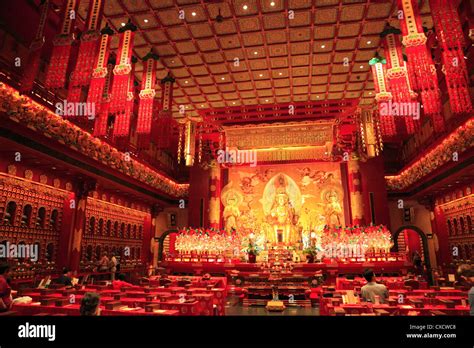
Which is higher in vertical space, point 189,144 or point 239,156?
point 239,156

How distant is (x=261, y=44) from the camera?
32.7 feet

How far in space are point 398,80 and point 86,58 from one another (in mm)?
7514

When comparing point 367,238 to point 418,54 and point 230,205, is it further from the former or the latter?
point 230,205

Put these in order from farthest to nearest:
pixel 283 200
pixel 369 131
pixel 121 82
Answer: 1. pixel 283 200
2. pixel 369 131
3. pixel 121 82

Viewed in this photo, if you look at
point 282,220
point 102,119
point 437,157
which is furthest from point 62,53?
point 437,157

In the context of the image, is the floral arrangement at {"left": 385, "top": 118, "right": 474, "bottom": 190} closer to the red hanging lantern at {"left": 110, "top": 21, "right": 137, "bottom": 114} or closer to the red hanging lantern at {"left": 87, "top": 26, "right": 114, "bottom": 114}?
the red hanging lantern at {"left": 110, "top": 21, "right": 137, "bottom": 114}

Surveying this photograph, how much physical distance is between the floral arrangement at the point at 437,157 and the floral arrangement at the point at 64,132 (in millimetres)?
11876

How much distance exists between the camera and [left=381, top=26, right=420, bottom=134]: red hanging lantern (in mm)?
7590

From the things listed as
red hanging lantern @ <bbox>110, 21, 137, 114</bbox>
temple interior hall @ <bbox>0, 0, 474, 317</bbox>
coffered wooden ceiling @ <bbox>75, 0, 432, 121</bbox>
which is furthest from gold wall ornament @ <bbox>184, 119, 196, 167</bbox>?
red hanging lantern @ <bbox>110, 21, 137, 114</bbox>

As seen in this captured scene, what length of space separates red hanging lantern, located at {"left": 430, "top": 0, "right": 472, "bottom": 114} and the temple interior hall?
0.11 feet

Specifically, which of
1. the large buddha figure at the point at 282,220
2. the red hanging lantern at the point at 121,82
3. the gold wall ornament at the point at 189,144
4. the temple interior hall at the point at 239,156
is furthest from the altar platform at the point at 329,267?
the red hanging lantern at the point at 121,82
